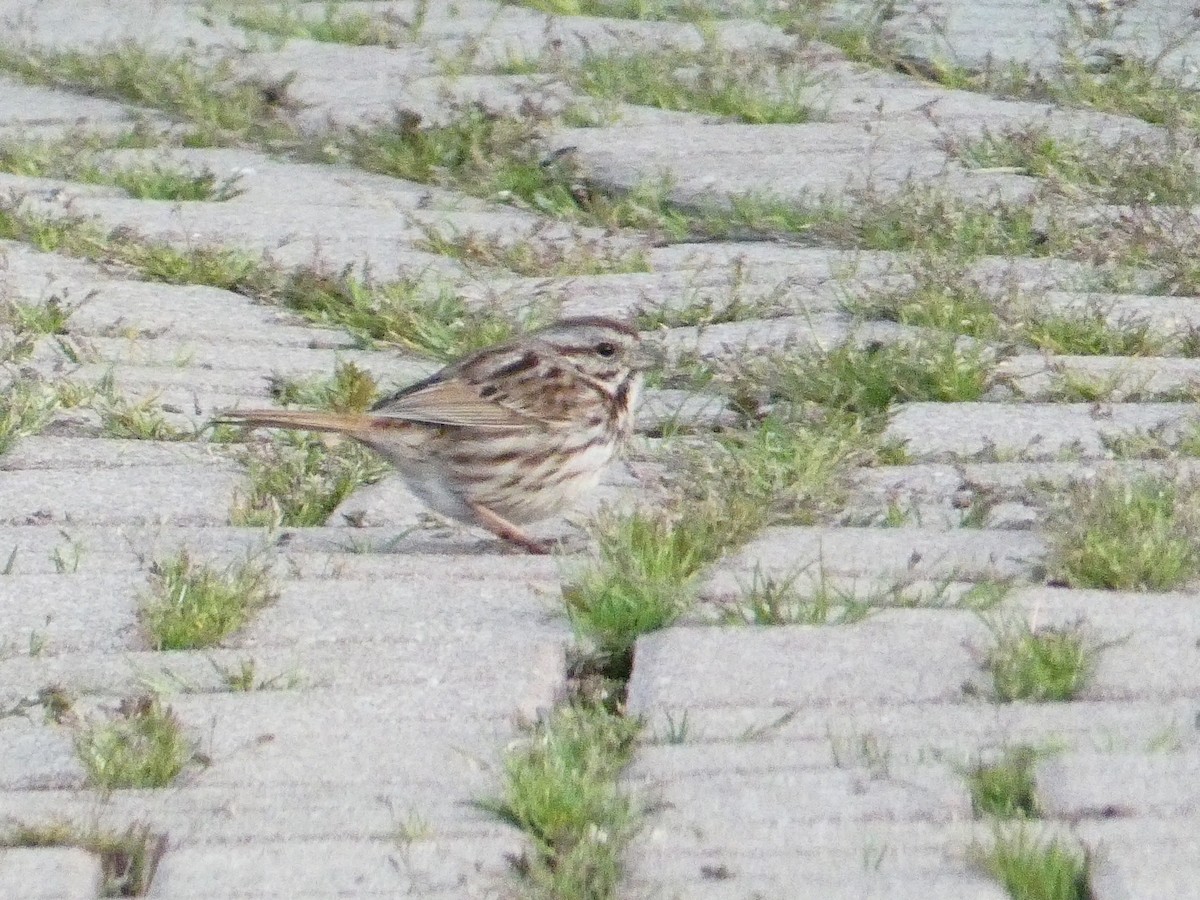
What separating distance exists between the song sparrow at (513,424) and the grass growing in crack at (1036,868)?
2.58m

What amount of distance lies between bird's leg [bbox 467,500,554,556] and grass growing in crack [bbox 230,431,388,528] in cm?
30

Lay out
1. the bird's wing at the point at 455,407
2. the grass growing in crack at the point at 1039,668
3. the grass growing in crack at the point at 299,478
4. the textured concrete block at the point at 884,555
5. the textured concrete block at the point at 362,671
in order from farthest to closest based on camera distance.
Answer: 1. the bird's wing at the point at 455,407
2. the grass growing in crack at the point at 299,478
3. the textured concrete block at the point at 884,555
4. the textured concrete block at the point at 362,671
5. the grass growing in crack at the point at 1039,668

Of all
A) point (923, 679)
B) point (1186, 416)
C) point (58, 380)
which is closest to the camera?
point (923, 679)

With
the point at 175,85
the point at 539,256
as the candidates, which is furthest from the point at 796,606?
the point at 175,85

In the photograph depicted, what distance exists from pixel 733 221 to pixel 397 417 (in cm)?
205

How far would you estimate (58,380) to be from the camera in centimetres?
597

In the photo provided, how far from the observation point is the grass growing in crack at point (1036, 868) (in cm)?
301

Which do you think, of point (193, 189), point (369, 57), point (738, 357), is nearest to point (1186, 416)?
point (738, 357)

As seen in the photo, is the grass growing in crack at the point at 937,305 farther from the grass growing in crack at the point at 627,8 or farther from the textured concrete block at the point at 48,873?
the grass growing in crack at the point at 627,8

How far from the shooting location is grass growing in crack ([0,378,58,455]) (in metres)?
5.59

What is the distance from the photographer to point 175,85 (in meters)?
8.86

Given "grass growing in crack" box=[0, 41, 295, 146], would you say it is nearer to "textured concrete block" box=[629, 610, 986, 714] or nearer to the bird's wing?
the bird's wing

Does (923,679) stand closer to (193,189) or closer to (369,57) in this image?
(193,189)

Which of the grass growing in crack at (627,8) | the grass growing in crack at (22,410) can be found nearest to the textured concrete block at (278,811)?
the grass growing in crack at (22,410)
